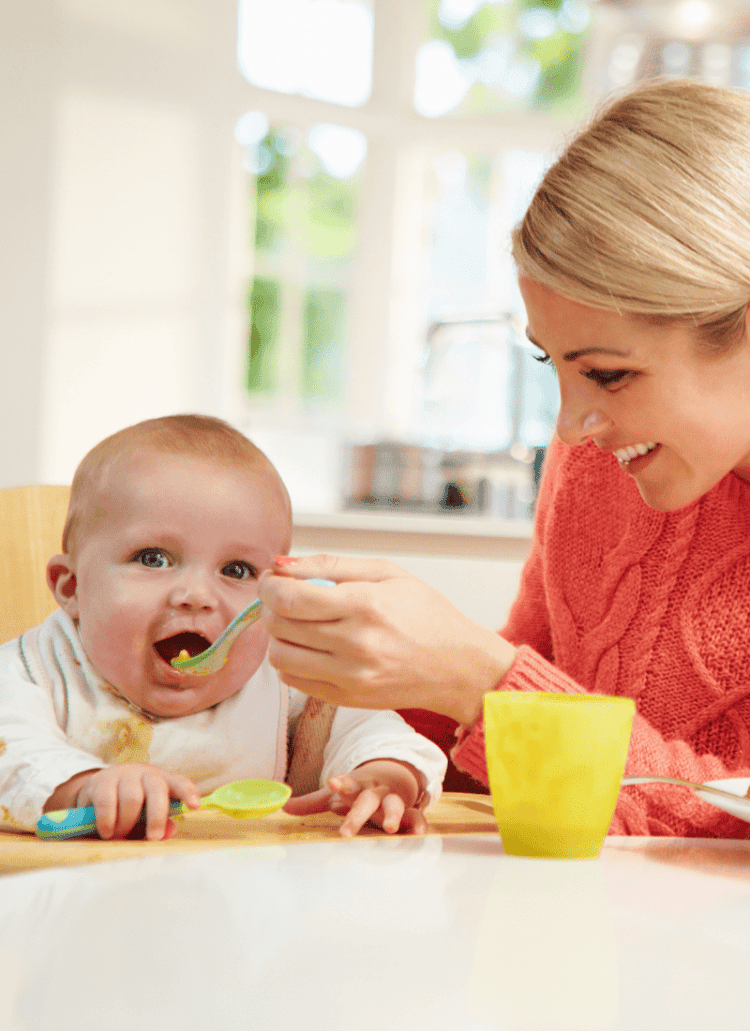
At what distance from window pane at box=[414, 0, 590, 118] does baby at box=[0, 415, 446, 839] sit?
3.34 metres

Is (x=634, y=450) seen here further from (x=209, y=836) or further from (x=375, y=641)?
(x=209, y=836)

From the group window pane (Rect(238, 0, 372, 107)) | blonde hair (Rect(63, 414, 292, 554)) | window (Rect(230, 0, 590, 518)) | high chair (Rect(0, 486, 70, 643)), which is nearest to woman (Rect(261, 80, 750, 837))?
blonde hair (Rect(63, 414, 292, 554))

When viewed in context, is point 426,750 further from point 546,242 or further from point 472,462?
point 472,462

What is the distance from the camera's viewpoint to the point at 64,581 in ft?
3.09

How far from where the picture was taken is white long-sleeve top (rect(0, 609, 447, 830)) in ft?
2.72

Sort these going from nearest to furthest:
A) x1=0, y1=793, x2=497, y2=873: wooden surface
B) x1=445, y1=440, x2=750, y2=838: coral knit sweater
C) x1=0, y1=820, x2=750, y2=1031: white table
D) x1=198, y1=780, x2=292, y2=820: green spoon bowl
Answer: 1. x1=0, y1=820, x2=750, y2=1031: white table
2. x1=0, y1=793, x2=497, y2=873: wooden surface
3. x1=198, y1=780, x2=292, y2=820: green spoon bowl
4. x1=445, y1=440, x2=750, y2=838: coral knit sweater

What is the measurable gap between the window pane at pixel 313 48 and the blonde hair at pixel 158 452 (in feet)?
10.3

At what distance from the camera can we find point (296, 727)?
1.00 m

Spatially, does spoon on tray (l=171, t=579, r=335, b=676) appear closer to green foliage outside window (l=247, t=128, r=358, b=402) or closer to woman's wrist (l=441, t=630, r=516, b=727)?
woman's wrist (l=441, t=630, r=516, b=727)

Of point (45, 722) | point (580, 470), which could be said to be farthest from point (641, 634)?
point (45, 722)

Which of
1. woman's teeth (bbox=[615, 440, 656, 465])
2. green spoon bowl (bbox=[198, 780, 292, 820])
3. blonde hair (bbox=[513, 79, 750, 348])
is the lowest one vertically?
green spoon bowl (bbox=[198, 780, 292, 820])

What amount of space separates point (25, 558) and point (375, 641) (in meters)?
0.67

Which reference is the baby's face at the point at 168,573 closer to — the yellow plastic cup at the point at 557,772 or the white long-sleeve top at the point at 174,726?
the white long-sleeve top at the point at 174,726

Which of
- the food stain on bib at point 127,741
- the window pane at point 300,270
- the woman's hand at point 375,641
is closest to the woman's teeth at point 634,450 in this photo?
the woman's hand at point 375,641
